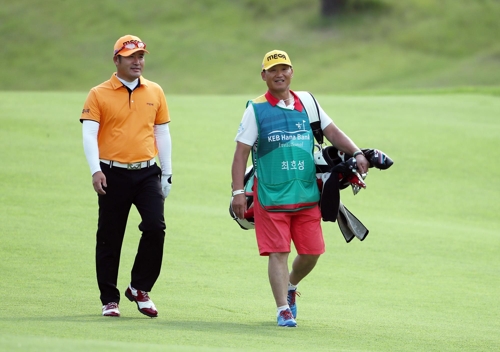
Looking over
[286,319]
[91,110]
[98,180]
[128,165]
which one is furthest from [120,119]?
[286,319]

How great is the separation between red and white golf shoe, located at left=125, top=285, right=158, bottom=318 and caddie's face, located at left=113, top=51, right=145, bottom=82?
1584mm

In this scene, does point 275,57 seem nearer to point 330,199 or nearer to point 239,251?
point 330,199

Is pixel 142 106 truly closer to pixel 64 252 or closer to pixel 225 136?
pixel 64 252

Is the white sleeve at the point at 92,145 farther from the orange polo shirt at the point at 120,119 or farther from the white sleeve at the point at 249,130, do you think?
the white sleeve at the point at 249,130

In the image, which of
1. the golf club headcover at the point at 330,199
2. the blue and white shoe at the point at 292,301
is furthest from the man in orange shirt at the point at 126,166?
the golf club headcover at the point at 330,199

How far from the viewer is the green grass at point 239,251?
6121mm

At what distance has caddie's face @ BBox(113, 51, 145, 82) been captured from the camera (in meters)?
6.83

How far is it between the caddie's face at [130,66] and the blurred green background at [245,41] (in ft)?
131

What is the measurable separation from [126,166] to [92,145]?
317 mm

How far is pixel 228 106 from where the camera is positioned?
19.2 metres

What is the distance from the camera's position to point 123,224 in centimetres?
698

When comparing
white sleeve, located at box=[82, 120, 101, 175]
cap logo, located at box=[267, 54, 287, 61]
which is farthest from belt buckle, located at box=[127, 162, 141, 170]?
cap logo, located at box=[267, 54, 287, 61]

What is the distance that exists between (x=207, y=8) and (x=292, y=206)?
58.3m

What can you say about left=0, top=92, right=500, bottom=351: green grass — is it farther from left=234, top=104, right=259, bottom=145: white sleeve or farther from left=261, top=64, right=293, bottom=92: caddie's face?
left=261, top=64, right=293, bottom=92: caddie's face
